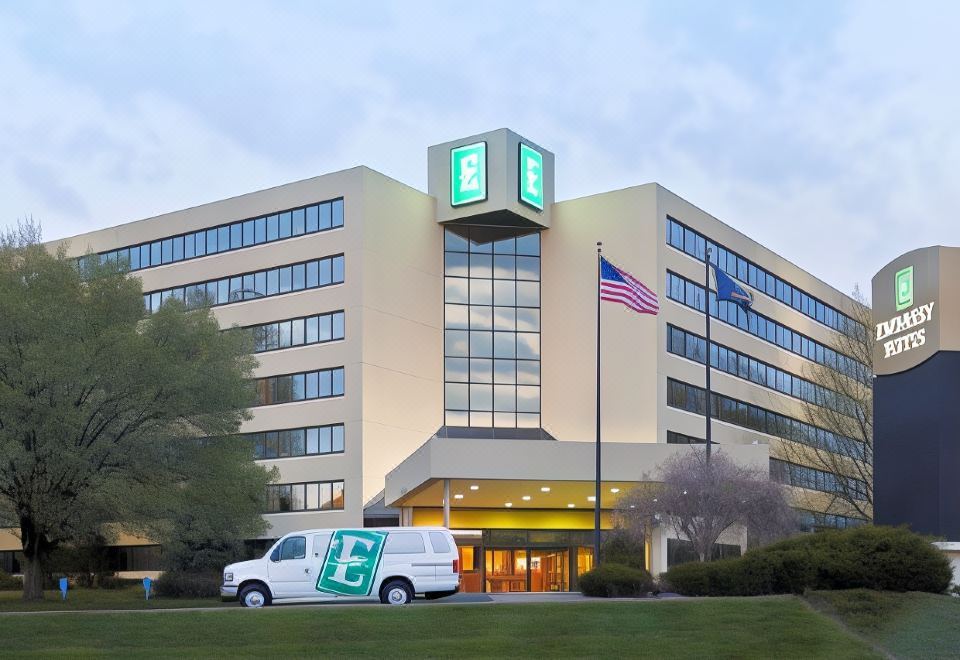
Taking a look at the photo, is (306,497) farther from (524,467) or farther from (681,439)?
(681,439)

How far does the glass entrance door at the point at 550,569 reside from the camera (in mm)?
59719

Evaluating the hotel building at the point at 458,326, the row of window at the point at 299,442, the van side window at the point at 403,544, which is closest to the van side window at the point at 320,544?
the van side window at the point at 403,544

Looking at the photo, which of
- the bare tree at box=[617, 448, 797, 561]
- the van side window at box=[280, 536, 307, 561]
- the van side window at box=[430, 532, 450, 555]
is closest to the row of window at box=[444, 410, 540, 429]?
the bare tree at box=[617, 448, 797, 561]

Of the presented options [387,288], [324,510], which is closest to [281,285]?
[387,288]

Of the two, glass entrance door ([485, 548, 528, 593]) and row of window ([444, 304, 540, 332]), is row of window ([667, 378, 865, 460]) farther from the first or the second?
glass entrance door ([485, 548, 528, 593])

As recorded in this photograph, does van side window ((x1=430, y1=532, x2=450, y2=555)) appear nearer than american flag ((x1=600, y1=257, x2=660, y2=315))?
Yes

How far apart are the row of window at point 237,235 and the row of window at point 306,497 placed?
11.9 metres

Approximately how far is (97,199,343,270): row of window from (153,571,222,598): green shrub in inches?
654

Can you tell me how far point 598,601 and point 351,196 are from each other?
35.7 meters

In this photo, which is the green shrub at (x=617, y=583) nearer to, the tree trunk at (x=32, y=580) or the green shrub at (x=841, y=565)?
the green shrub at (x=841, y=565)

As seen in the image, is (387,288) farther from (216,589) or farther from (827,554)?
(827,554)

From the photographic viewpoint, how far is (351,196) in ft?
202

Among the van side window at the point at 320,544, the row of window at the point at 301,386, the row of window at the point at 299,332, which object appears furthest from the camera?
the row of window at the point at 299,332

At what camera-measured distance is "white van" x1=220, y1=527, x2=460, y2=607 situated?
3077cm
